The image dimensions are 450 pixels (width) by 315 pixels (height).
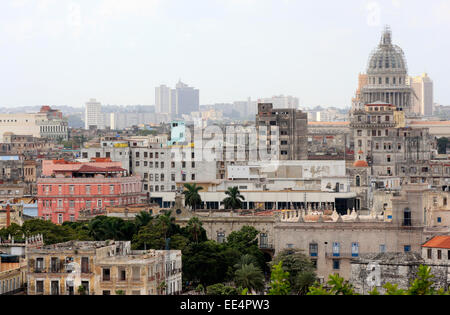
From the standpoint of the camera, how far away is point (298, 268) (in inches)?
3465

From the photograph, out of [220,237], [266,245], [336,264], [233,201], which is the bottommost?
[336,264]

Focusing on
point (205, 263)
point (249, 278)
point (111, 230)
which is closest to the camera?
point (249, 278)

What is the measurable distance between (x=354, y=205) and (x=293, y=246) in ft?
110

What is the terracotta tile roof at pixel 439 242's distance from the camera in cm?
8106

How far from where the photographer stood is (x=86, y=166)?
13288 cm

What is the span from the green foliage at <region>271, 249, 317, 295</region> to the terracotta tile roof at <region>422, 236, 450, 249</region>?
7.34m

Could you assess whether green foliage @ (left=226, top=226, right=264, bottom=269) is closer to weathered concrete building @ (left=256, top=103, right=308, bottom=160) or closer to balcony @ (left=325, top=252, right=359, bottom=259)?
balcony @ (left=325, top=252, right=359, bottom=259)

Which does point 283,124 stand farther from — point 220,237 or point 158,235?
point 158,235

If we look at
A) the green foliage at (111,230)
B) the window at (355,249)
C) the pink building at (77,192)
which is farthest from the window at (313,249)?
the pink building at (77,192)

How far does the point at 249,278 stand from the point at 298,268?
6.25 meters

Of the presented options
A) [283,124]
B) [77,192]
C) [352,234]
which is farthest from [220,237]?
[283,124]

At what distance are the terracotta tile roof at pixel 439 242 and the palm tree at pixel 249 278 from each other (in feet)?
33.8
